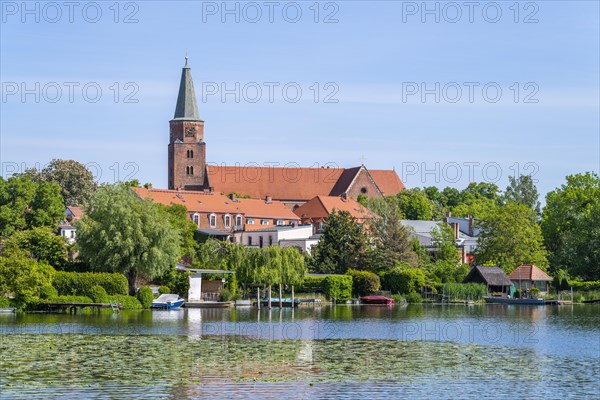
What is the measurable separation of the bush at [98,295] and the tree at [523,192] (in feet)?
334

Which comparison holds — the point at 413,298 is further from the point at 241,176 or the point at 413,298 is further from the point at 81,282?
the point at 241,176

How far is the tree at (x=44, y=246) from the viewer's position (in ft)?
258

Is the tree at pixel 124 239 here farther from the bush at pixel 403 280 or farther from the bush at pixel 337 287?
the bush at pixel 403 280

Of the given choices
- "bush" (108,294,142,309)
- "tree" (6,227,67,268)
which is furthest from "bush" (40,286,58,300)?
"tree" (6,227,67,268)

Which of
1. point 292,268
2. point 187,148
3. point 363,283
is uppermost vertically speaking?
point 187,148

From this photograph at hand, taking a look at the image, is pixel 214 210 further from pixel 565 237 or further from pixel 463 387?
pixel 463 387

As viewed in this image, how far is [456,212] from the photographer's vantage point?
16500 cm

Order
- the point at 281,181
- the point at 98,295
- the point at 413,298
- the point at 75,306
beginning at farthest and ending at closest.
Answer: the point at 281,181
the point at 413,298
the point at 98,295
the point at 75,306

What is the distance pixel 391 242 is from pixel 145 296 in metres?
30.7

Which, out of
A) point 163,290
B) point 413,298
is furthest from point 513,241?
point 163,290

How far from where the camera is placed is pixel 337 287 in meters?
88.5

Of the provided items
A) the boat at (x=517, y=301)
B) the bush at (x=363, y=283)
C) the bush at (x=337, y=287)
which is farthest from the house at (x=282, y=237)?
the boat at (x=517, y=301)

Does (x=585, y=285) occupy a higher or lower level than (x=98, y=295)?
higher

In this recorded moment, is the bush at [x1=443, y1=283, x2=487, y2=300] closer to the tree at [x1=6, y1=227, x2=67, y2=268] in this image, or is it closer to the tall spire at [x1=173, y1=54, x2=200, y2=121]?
the tree at [x1=6, y1=227, x2=67, y2=268]
